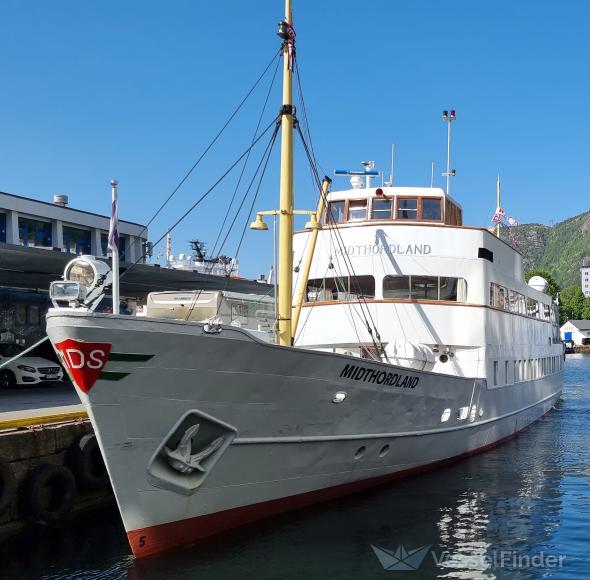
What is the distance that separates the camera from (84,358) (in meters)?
8.24

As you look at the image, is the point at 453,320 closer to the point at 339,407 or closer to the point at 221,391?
the point at 339,407

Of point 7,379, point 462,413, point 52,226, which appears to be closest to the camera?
point 462,413

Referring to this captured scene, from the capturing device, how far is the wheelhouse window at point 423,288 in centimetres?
1529

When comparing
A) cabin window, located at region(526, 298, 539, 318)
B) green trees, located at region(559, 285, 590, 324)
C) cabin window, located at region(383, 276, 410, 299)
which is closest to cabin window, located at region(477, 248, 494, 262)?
cabin window, located at region(383, 276, 410, 299)

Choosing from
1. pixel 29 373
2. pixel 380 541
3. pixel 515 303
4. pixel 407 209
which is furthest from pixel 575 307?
pixel 380 541

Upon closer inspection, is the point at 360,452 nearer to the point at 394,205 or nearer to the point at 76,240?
the point at 394,205

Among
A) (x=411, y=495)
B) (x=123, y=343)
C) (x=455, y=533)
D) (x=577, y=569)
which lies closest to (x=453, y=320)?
(x=411, y=495)

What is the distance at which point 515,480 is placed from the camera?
14102mm

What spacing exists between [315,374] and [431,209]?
7.30m

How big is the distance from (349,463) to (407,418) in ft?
5.65

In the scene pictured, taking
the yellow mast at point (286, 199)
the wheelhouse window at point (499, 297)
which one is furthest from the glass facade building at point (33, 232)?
the yellow mast at point (286, 199)

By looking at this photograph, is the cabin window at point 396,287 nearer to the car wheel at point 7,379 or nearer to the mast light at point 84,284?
the mast light at point 84,284

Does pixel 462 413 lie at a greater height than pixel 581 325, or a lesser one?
lesser

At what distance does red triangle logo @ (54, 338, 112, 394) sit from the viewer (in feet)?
26.9
